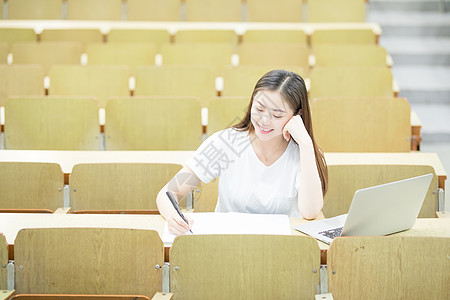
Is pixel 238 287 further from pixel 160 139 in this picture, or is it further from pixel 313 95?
pixel 313 95

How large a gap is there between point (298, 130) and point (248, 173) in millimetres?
265

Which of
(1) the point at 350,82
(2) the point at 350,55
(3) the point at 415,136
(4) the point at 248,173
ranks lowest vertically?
(4) the point at 248,173

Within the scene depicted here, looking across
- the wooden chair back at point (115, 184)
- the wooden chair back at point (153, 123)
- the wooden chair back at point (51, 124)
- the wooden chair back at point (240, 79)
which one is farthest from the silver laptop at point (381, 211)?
the wooden chair back at point (240, 79)

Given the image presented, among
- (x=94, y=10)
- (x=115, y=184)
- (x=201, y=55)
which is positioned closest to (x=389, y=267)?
(x=115, y=184)

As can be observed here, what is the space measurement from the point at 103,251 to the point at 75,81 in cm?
→ 266

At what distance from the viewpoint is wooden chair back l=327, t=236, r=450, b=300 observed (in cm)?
197

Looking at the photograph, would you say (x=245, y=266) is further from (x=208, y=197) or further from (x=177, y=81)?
(x=177, y=81)

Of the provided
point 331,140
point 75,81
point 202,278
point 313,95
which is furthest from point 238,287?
point 75,81

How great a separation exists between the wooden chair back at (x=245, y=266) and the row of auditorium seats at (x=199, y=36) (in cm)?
355

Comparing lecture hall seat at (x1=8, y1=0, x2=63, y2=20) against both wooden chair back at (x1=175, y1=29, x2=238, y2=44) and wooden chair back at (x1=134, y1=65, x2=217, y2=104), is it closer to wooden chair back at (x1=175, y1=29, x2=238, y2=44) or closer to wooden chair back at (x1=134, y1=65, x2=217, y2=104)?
wooden chair back at (x1=175, y1=29, x2=238, y2=44)

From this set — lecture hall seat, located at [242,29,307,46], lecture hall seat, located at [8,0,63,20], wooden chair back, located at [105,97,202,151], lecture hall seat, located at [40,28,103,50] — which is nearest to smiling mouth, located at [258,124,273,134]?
wooden chair back, located at [105,97,202,151]

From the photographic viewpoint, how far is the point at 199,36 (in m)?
5.50

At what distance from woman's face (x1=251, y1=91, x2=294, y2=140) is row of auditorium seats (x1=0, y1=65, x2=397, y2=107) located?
200 cm

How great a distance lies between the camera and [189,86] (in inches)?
174
